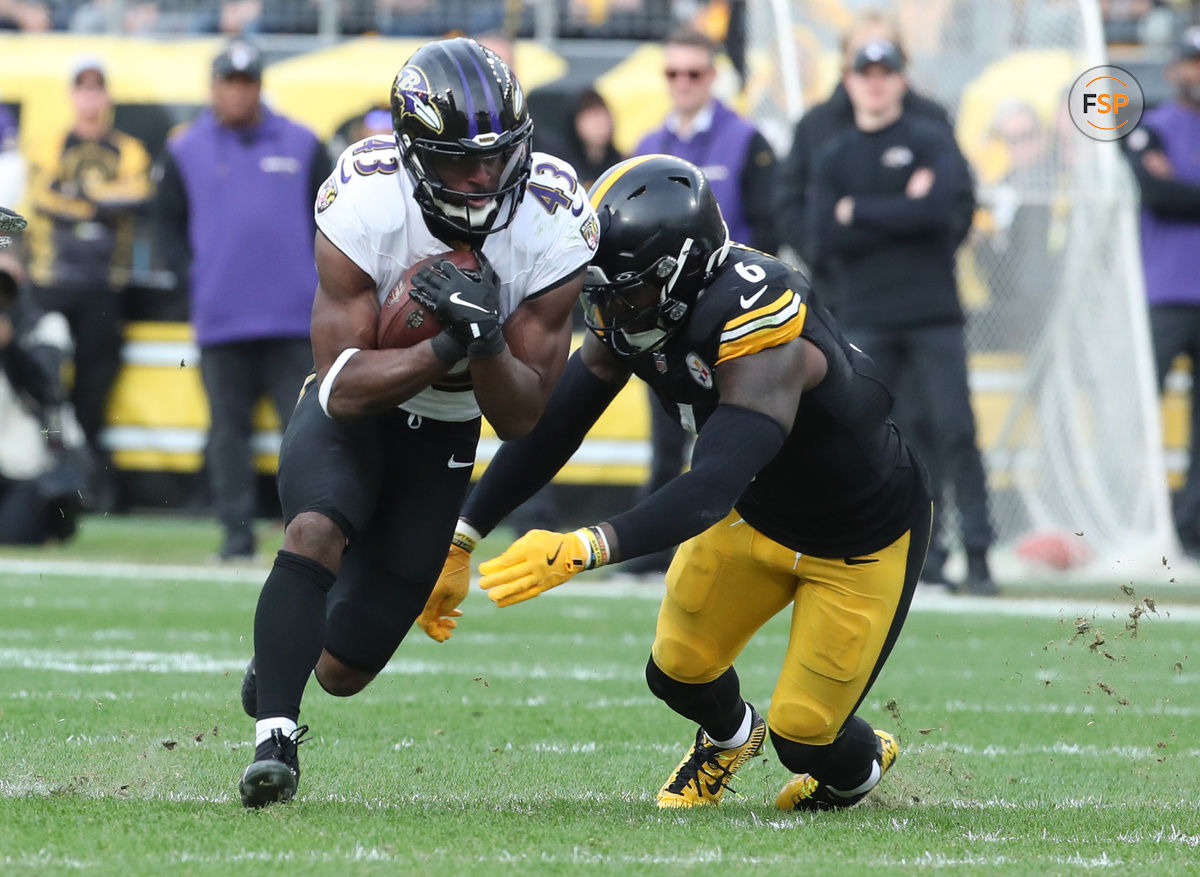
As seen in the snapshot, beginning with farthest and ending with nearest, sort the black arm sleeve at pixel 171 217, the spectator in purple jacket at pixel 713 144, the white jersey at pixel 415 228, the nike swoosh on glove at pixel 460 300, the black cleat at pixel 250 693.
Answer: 1. the black arm sleeve at pixel 171 217
2. the spectator in purple jacket at pixel 713 144
3. the black cleat at pixel 250 693
4. the white jersey at pixel 415 228
5. the nike swoosh on glove at pixel 460 300

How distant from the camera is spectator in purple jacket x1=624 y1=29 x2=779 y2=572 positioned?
8656 millimetres

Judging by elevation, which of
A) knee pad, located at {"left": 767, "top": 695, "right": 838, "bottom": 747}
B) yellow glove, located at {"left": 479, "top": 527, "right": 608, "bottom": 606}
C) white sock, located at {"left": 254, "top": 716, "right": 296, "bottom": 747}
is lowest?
knee pad, located at {"left": 767, "top": 695, "right": 838, "bottom": 747}

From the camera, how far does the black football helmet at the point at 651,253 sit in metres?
3.97

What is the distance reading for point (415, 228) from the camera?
4043 mm

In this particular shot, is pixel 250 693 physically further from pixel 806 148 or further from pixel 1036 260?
pixel 1036 260

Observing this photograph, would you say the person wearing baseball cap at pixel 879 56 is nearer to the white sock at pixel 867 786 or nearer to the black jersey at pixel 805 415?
the black jersey at pixel 805 415

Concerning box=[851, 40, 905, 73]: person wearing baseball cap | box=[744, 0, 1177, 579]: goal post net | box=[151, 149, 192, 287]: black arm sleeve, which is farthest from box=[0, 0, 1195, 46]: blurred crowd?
box=[851, 40, 905, 73]: person wearing baseball cap

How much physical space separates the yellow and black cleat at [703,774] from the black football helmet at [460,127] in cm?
138

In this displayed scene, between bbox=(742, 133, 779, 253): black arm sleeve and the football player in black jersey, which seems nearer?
the football player in black jersey

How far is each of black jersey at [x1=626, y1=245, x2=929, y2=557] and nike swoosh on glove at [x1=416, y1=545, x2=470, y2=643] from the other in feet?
2.06

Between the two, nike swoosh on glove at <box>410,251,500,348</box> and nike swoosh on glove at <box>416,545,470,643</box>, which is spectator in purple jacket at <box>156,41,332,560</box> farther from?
nike swoosh on glove at <box>410,251,500,348</box>

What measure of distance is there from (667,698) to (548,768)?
38 cm

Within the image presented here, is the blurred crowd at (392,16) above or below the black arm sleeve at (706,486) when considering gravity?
above

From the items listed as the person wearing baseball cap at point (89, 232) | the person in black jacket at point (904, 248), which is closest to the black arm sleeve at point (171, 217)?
the person wearing baseball cap at point (89, 232)
